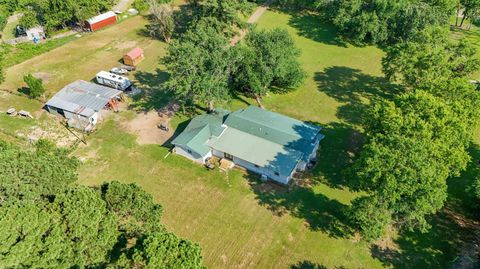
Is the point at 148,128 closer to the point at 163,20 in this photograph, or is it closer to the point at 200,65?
the point at 200,65

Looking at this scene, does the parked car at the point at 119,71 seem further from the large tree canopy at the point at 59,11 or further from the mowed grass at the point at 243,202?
the large tree canopy at the point at 59,11

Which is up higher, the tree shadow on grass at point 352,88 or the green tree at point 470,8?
the green tree at point 470,8

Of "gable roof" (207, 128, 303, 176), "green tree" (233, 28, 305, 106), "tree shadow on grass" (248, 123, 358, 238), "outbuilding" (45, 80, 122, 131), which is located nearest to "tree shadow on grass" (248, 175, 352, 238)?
"tree shadow on grass" (248, 123, 358, 238)

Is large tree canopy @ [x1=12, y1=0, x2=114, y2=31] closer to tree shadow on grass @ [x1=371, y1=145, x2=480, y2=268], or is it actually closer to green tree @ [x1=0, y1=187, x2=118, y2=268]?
green tree @ [x1=0, y1=187, x2=118, y2=268]

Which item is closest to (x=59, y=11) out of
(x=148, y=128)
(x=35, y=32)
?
(x=35, y=32)

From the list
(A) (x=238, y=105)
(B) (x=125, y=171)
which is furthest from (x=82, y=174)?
(A) (x=238, y=105)

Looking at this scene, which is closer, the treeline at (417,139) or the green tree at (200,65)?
the treeline at (417,139)

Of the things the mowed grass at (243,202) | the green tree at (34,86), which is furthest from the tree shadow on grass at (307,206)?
the green tree at (34,86)
